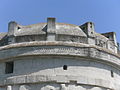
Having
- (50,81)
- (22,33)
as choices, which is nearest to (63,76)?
(50,81)

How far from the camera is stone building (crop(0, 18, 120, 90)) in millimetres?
15312

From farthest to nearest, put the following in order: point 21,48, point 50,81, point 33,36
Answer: point 33,36, point 21,48, point 50,81

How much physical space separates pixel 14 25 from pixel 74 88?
5994 mm

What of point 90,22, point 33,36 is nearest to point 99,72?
point 90,22

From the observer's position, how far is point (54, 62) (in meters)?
15.7

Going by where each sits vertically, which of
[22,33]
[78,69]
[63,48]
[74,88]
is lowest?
[74,88]

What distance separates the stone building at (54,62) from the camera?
1531 centimetres

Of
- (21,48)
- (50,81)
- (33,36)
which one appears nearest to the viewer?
(50,81)

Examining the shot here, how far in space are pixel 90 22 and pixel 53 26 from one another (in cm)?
261

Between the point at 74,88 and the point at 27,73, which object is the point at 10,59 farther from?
the point at 74,88

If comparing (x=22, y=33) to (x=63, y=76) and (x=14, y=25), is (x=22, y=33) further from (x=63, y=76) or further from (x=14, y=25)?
(x=63, y=76)

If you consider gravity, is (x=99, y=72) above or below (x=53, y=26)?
below

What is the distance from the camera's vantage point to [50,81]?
49.6ft

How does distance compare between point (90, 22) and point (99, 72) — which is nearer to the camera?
point (99, 72)
